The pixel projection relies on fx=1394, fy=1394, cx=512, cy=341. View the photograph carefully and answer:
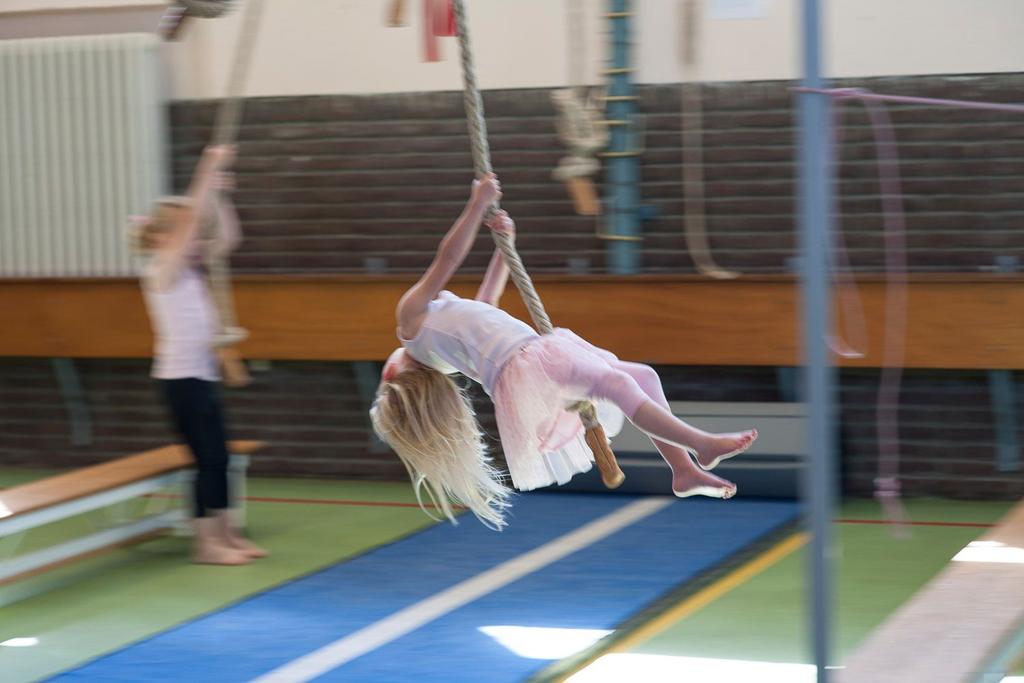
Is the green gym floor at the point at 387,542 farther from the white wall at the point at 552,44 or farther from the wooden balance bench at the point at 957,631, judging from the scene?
the white wall at the point at 552,44

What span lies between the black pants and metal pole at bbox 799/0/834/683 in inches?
108

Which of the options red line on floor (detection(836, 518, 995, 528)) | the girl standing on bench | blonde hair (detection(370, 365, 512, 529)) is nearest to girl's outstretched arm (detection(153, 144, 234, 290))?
the girl standing on bench

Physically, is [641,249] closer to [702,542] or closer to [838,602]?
[702,542]

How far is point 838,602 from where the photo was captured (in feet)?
14.3

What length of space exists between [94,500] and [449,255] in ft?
9.44

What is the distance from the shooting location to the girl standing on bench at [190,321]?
4586 mm

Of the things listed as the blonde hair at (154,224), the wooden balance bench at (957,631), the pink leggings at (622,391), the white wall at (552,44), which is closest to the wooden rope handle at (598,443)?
the pink leggings at (622,391)

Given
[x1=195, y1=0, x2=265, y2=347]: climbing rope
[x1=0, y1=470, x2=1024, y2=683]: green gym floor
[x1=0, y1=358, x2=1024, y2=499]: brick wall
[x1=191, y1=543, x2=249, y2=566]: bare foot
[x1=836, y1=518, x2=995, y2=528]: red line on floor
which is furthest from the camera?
[x1=0, y1=358, x2=1024, y2=499]: brick wall

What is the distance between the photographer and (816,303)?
2494 mm

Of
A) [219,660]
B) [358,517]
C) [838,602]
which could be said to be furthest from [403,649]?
[358,517]

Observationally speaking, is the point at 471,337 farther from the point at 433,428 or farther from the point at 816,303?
the point at 816,303

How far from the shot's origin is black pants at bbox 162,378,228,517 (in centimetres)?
475

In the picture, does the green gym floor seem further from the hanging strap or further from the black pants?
the hanging strap

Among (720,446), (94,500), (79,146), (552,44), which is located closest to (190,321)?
(94,500)
